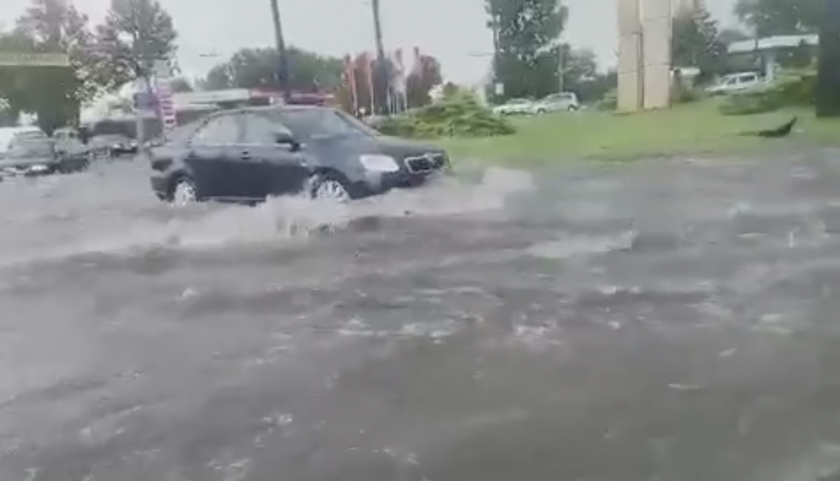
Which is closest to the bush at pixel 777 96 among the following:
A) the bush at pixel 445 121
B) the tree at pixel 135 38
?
the bush at pixel 445 121

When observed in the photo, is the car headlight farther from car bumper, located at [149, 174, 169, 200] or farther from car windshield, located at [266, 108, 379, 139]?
car bumper, located at [149, 174, 169, 200]

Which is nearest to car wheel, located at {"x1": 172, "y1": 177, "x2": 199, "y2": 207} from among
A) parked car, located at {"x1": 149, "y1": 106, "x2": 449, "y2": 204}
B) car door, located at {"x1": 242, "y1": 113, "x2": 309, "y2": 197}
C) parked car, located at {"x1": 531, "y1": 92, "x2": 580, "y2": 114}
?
parked car, located at {"x1": 149, "y1": 106, "x2": 449, "y2": 204}

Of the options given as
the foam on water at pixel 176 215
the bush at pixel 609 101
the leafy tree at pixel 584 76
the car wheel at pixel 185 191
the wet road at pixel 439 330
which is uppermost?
the leafy tree at pixel 584 76

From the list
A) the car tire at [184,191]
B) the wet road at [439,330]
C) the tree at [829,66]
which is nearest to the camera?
the wet road at [439,330]

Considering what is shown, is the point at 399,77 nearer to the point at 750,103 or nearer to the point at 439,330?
the point at 439,330

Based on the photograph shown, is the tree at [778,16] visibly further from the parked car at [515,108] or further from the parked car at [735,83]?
the parked car at [515,108]

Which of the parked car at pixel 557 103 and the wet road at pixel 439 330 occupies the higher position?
the parked car at pixel 557 103

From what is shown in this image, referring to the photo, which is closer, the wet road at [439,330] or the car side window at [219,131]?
the wet road at [439,330]
